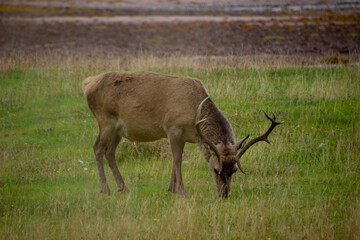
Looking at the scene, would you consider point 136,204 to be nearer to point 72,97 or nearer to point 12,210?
point 12,210

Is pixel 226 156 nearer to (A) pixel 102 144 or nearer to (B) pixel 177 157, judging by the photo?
(B) pixel 177 157

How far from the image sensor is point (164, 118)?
870cm

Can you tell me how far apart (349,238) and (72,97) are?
11745 millimetres

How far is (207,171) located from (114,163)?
6.10 feet

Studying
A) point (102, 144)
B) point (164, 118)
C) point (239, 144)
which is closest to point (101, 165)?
point (102, 144)

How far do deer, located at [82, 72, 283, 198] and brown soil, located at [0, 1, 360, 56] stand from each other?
19.1m

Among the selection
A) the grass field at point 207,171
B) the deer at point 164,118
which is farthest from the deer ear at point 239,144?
the grass field at point 207,171

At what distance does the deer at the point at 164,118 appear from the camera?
836cm

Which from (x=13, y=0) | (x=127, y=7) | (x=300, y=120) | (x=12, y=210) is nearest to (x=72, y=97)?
(x=300, y=120)

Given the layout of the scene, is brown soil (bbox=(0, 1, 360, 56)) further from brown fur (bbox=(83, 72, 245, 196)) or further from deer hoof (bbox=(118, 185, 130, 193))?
deer hoof (bbox=(118, 185, 130, 193))

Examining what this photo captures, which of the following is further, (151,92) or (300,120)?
(300,120)

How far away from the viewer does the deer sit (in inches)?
329

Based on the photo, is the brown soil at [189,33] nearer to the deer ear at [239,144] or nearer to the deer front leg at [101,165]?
the deer front leg at [101,165]

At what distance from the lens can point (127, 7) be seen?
195 ft
